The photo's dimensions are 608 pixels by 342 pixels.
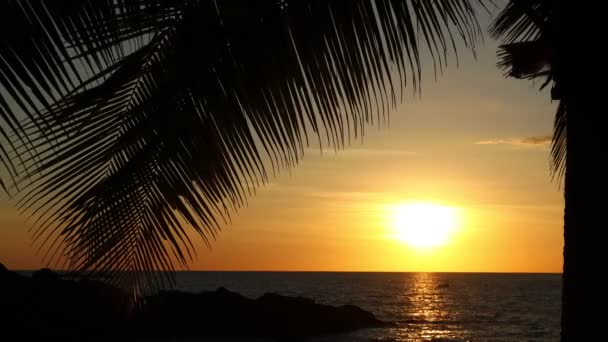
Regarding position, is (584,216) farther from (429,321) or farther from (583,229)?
(429,321)

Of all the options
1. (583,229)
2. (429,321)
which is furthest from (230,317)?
(583,229)

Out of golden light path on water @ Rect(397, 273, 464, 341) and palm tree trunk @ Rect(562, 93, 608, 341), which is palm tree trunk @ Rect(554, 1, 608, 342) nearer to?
palm tree trunk @ Rect(562, 93, 608, 341)

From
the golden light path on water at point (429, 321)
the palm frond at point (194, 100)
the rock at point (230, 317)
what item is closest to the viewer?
the palm frond at point (194, 100)

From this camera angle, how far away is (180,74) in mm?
2375

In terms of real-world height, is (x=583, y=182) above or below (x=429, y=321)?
below

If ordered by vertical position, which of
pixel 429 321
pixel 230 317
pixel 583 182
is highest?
pixel 429 321

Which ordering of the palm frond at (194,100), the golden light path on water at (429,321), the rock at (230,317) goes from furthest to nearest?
the golden light path on water at (429,321) → the rock at (230,317) → the palm frond at (194,100)

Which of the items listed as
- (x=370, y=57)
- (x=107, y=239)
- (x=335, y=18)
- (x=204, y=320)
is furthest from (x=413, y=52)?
(x=204, y=320)

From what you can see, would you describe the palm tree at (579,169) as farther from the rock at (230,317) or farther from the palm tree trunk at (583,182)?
the rock at (230,317)

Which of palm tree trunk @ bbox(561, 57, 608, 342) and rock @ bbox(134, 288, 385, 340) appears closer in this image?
palm tree trunk @ bbox(561, 57, 608, 342)

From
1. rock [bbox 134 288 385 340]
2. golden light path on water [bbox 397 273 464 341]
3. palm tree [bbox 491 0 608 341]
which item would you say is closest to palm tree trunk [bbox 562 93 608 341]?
palm tree [bbox 491 0 608 341]

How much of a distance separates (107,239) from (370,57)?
1167mm

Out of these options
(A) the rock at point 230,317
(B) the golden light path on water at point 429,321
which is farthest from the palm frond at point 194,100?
(B) the golden light path on water at point 429,321

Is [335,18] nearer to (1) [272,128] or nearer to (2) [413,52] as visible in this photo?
(2) [413,52]
